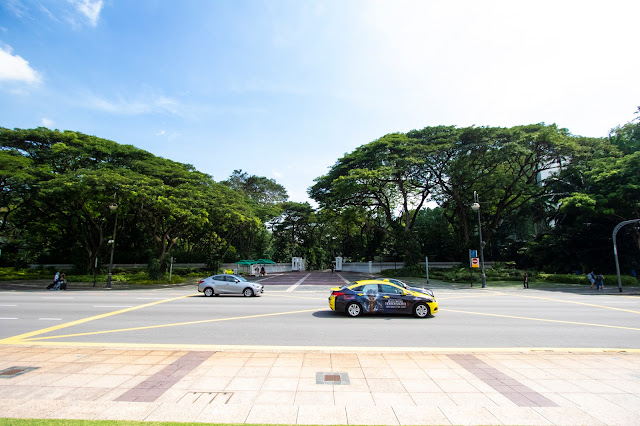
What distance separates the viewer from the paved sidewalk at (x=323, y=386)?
181 inches

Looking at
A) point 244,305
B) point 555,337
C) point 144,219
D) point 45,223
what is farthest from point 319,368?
point 45,223

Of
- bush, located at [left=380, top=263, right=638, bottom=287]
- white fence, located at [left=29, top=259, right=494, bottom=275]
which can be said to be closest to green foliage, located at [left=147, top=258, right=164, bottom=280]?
white fence, located at [left=29, top=259, right=494, bottom=275]

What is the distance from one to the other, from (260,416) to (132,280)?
106ft

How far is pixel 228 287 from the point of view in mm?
19938

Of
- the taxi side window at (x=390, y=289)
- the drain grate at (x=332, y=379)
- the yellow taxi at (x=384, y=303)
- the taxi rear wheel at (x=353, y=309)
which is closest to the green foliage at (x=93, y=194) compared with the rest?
the yellow taxi at (x=384, y=303)

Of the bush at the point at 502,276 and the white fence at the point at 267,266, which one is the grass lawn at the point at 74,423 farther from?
the white fence at the point at 267,266

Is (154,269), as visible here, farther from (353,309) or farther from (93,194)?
(353,309)

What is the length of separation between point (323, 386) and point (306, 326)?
5268 mm

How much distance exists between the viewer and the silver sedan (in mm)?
19828

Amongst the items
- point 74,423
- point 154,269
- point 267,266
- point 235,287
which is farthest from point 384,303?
point 267,266

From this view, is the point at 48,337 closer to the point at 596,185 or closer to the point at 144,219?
the point at 144,219

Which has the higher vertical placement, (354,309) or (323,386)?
(354,309)

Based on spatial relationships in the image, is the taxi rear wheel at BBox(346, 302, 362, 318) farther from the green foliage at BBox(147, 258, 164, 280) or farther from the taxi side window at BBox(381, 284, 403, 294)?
the green foliage at BBox(147, 258, 164, 280)

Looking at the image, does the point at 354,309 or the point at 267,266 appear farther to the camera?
the point at 267,266
